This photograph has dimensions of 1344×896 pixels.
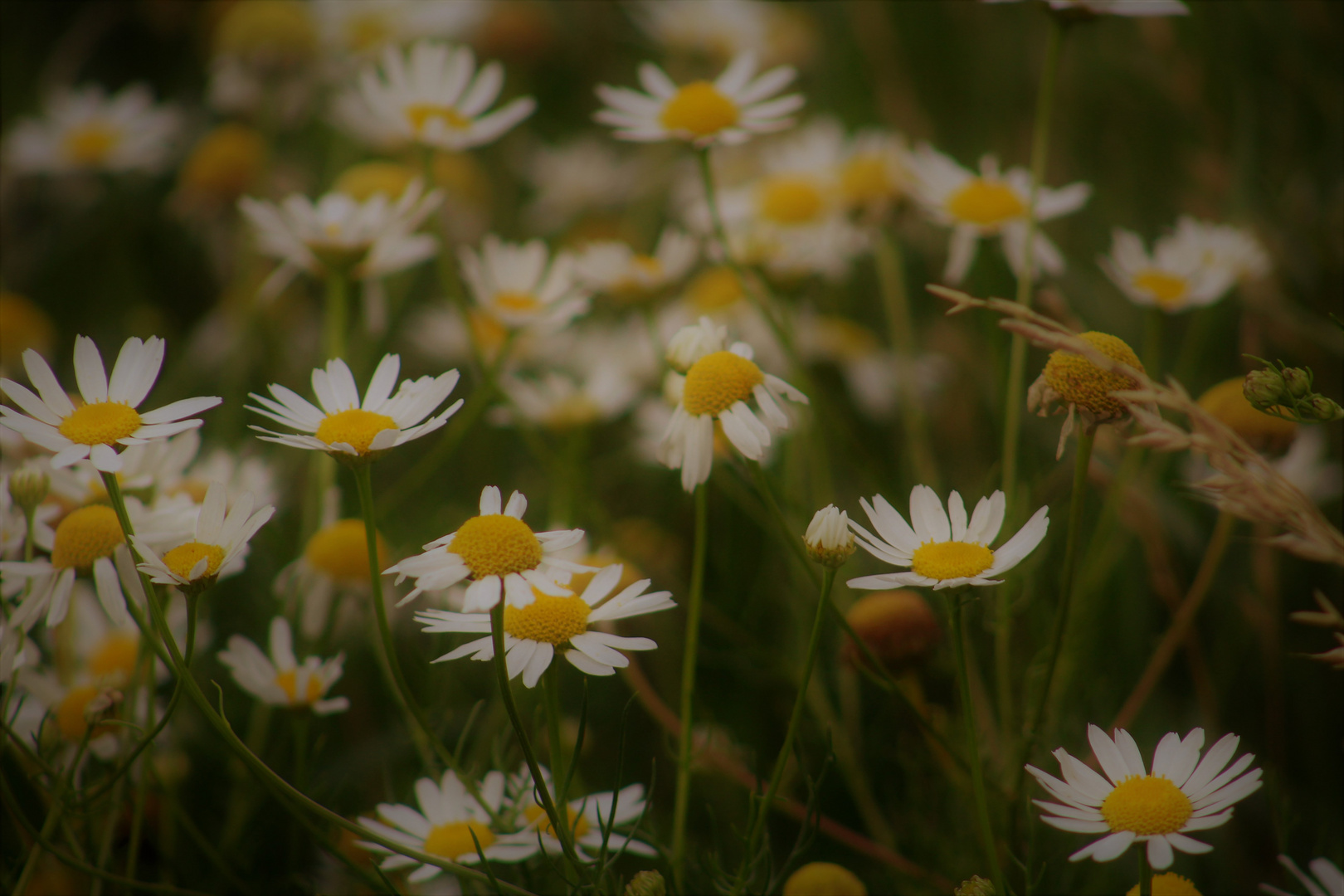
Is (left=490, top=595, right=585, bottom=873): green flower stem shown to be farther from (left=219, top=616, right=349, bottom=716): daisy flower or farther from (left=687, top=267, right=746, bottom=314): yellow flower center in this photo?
(left=687, top=267, right=746, bottom=314): yellow flower center

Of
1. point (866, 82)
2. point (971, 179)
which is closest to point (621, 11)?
point (866, 82)

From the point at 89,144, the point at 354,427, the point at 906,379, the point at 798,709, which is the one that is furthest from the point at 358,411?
the point at 89,144

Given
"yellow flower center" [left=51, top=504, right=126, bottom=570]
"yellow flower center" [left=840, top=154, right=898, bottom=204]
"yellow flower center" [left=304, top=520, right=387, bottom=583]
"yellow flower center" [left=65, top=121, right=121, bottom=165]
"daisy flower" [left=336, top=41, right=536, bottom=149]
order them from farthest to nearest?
"yellow flower center" [left=65, top=121, right=121, bottom=165] → "yellow flower center" [left=840, top=154, right=898, bottom=204] → "daisy flower" [left=336, top=41, right=536, bottom=149] → "yellow flower center" [left=304, top=520, right=387, bottom=583] → "yellow flower center" [left=51, top=504, right=126, bottom=570]

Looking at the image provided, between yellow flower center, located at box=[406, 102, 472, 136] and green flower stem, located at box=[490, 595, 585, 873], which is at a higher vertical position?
yellow flower center, located at box=[406, 102, 472, 136]

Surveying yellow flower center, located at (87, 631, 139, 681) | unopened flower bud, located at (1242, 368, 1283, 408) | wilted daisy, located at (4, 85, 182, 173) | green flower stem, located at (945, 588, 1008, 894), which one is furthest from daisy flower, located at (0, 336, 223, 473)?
wilted daisy, located at (4, 85, 182, 173)

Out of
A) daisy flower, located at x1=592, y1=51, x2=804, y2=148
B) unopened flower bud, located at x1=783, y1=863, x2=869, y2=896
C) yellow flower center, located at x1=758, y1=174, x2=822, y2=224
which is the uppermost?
daisy flower, located at x1=592, y1=51, x2=804, y2=148

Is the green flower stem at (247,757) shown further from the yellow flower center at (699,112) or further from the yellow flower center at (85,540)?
Result: the yellow flower center at (699,112)

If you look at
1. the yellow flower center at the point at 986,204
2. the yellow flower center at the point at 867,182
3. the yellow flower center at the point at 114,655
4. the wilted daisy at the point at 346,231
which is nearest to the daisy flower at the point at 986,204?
the yellow flower center at the point at 986,204
